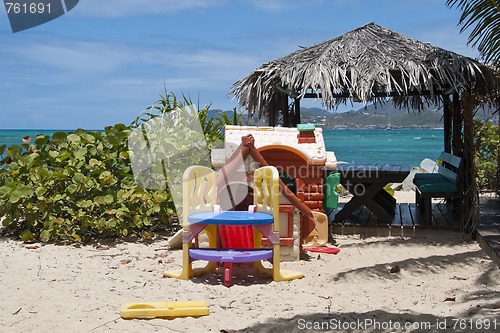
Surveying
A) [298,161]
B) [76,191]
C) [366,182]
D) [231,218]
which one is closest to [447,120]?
[366,182]

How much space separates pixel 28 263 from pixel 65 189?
133cm

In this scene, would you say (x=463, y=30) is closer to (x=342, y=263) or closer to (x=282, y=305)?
(x=342, y=263)

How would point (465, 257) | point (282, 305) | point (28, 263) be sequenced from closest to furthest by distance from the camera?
1. point (282, 305)
2. point (28, 263)
3. point (465, 257)

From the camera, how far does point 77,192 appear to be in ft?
24.2

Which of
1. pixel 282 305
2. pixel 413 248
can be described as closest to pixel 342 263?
pixel 413 248

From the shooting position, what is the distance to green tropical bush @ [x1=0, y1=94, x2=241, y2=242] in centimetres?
727

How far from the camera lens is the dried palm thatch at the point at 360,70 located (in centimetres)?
796

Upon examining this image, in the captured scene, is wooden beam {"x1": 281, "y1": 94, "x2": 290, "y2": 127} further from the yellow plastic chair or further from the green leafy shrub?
the yellow plastic chair

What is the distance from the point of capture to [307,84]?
7.96 m

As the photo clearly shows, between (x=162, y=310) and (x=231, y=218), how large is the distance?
130 centimetres

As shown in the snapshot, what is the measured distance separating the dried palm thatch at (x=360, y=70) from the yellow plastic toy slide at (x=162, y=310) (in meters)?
3.90

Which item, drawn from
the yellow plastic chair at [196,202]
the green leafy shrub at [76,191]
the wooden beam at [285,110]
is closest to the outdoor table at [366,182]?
the wooden beam at [285,110]

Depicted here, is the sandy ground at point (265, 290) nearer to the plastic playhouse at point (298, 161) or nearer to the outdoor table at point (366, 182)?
the plastic playhouse at point (298, 161)

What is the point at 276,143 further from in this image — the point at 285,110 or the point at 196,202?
the point at 285,110
